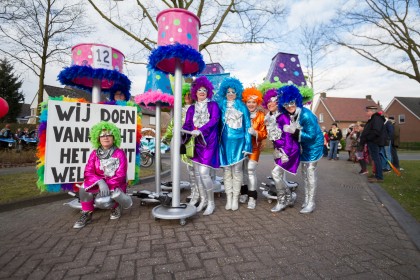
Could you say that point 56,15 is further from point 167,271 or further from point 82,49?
point 167,271

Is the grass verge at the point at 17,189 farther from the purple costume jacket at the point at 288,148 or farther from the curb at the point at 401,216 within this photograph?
the curb at the point at 401,216

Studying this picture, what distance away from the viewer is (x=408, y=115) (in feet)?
117

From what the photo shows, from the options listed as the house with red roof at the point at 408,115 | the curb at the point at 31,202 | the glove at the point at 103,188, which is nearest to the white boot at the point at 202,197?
the glove at the point at 103,188

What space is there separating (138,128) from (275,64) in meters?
3.46

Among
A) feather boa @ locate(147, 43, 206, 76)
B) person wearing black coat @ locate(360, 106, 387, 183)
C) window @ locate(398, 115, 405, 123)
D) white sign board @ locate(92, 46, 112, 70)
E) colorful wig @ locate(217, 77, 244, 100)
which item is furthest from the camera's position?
window @ locate(398, 115, 405, 123)

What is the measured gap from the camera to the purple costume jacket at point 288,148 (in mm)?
3721

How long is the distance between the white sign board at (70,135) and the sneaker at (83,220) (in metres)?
0.65

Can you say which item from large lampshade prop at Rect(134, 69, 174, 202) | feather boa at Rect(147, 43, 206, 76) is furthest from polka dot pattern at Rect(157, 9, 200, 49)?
large lampshade prop at Rect(134, 69, 174, 202)

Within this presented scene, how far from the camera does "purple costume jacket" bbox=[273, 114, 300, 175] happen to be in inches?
146

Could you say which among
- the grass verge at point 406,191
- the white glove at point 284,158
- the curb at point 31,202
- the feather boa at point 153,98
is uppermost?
the feather boa at point 153,98

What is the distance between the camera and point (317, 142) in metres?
3.78

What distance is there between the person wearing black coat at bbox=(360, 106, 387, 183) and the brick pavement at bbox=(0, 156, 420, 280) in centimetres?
276

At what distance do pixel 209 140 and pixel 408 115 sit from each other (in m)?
42.9

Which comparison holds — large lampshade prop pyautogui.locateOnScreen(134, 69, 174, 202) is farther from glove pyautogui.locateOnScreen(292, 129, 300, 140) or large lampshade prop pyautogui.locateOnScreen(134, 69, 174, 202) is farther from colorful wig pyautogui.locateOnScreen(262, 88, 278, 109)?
glove pyautogui.locateOnScreen(292, 129, 300, 140)
